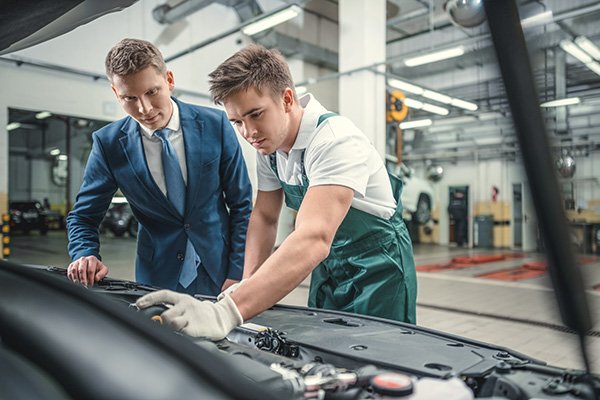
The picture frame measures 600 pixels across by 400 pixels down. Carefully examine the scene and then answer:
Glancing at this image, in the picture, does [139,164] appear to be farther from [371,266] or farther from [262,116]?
[371,266]

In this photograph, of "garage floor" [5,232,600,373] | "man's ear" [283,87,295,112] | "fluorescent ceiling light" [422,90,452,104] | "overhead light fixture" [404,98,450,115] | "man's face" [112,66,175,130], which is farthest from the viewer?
"overhead light fixture" [404,98,450,115]

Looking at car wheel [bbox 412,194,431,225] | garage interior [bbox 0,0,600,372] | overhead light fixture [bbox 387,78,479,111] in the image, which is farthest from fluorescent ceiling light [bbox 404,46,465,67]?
car wheel [bbox 412,194,431,225]

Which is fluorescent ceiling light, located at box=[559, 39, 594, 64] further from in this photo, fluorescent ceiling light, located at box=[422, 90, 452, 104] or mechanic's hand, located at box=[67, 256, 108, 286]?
mechanic's hand, located at box=[67, 256, 108, 286]

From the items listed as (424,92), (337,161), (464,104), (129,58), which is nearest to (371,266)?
(337,161)

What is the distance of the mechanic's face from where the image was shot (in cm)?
123

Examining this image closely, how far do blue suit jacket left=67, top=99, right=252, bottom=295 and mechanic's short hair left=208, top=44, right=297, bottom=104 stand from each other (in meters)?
0.51

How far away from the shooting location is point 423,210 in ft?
41.7

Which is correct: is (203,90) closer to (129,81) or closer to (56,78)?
(56,78)

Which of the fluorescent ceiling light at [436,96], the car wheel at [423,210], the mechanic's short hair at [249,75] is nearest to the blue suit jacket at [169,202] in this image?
the mechanic's short hair at [249,75]

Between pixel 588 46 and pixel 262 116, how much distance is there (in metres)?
7.42

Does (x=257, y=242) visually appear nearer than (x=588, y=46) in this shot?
Yes

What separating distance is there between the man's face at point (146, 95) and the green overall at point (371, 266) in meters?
0.48

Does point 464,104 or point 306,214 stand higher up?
point 464,104

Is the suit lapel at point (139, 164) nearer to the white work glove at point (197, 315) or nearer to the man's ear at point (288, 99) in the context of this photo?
the man's ear at point (288, 99)
